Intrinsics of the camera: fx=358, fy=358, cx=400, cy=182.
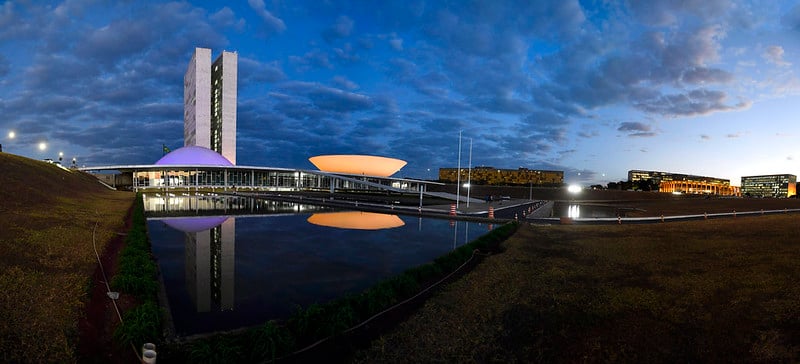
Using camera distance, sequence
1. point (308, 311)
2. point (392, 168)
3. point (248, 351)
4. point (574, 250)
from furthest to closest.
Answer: point (392, 168)
point (574, 250)
point (308, 311)
point (248, 351)

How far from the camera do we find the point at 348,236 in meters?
19.3

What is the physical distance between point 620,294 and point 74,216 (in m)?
25.8

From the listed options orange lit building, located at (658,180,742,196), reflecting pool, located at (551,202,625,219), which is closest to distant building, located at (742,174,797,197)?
orange lit building, located at (658,180,742,196)

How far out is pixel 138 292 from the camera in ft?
→ 29.7

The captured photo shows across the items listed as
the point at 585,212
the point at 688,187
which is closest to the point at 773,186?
the point at 688,187

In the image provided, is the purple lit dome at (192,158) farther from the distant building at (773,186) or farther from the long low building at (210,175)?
the distant building at (773,186)

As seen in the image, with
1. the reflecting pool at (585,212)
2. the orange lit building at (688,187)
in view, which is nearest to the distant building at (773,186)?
the orange lit building at (688,187)

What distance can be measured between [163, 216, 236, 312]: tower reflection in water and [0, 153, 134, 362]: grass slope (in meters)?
2.45

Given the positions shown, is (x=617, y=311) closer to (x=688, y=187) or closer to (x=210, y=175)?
(x=210, y=175)

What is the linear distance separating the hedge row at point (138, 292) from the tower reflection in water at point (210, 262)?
100cm

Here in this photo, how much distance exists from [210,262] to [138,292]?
152 inches

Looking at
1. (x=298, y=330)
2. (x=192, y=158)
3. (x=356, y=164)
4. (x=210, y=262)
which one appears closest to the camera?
(x=298, y=330)

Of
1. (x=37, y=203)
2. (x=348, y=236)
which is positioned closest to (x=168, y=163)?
(x=37, y=203)

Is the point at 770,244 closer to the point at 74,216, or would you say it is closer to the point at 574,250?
the point at 574,250
